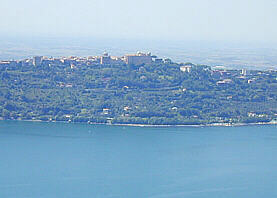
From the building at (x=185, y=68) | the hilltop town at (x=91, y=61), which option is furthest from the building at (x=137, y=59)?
the building at (x=185, y=68)

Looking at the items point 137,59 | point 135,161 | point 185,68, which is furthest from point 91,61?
point 135,161

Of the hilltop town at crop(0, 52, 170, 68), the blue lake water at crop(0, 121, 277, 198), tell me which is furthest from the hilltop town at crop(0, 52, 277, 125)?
the blue lake water at crop(0, 121, 277, 198)

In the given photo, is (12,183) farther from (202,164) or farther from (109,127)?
(109,127)

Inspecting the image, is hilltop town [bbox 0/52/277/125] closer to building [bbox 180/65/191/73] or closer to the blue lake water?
building [bbox 180/65/191/73]

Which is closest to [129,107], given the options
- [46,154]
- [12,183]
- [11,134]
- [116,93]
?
[116,93]

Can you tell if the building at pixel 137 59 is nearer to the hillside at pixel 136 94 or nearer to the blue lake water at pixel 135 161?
the hillside at pixel 136 94

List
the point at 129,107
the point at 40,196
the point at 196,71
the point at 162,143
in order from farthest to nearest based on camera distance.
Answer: the point at 196,71 → the point at 129,107 → the point at 162,143 → the point at 40,196

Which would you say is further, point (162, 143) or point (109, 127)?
point (109, 127)

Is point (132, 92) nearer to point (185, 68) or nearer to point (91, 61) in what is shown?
point (185, 68)
